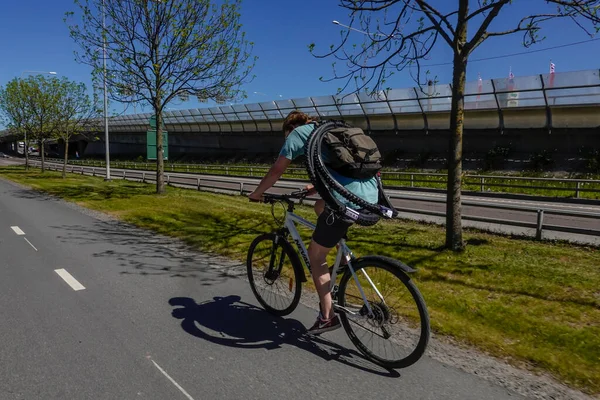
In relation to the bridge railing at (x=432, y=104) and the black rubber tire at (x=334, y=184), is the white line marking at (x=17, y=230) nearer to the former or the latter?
the black rubber tire at (x=334, y=184)

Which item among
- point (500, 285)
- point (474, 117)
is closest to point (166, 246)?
point (500, 285)

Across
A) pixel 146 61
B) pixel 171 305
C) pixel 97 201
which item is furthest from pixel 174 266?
pixel 146 61

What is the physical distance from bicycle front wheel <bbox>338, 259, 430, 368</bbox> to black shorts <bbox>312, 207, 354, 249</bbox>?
297 millimetres

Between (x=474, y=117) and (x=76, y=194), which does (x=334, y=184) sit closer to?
(x=76, y=194)

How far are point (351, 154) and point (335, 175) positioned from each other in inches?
8.2

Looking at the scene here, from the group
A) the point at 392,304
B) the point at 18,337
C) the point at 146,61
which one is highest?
the point at 146,61

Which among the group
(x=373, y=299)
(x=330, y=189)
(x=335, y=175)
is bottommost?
(x=373, y=299)

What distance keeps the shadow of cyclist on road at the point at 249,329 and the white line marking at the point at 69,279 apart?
1.33 m

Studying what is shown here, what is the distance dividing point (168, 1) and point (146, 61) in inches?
87.1

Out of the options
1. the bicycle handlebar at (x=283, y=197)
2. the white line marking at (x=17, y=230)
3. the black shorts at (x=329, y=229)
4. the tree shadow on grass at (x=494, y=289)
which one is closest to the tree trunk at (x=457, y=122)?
the tree shadow on grass at (x=494, y=289)

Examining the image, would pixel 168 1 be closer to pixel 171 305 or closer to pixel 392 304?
pixel 171 305

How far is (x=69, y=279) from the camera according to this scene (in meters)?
5.52

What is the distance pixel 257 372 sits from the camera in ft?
10.5

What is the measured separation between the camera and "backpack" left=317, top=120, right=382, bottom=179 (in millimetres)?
3217
